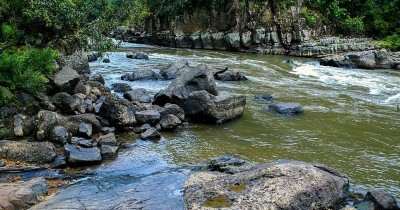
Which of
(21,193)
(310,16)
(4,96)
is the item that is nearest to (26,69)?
(4,96)

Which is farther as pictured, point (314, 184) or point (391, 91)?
point (391, 91)

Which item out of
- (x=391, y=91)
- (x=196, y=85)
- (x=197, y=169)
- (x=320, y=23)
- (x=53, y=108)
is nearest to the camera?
(x=197, y=169)

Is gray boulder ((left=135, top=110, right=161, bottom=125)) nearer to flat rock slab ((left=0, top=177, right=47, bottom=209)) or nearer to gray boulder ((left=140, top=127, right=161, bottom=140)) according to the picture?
gray boulder ((left=140, top=127, right=161, bottom=140))

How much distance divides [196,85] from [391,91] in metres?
11.0

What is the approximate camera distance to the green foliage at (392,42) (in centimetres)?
3447

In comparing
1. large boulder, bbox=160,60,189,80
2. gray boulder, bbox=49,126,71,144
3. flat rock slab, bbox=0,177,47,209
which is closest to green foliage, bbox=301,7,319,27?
large boulder, bbox=160,60,189,80

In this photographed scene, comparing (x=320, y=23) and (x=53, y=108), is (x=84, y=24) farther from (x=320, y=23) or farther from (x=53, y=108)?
(x=320, y=23)

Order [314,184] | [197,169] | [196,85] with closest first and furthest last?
[314,184] → [197,169] → [196,85]

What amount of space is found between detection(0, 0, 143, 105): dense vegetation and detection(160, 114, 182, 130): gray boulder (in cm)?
343

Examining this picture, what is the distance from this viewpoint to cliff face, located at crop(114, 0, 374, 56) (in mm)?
35125

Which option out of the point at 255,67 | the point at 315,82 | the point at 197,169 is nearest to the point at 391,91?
the point at 315,82

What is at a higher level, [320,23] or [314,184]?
[320,23]

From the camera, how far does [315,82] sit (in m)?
22.4

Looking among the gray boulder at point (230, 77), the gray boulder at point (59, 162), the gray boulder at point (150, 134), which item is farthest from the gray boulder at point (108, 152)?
the gray boulder at point (230, 77)
